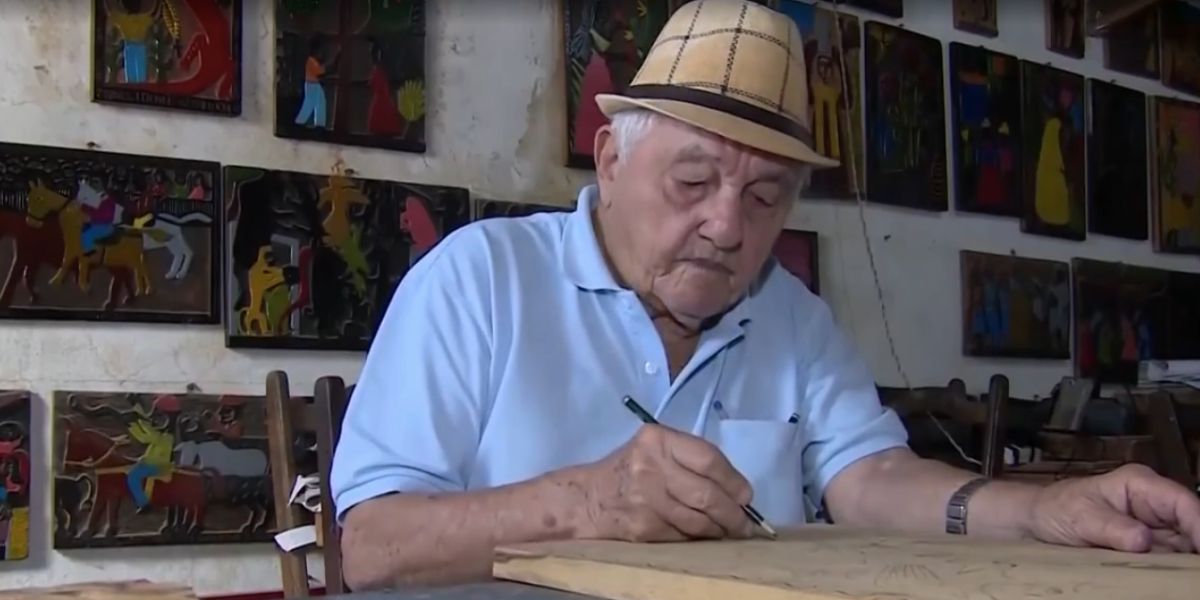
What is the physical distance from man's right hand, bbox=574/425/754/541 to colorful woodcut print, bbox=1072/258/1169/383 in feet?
8.57

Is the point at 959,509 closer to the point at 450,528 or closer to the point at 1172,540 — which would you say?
the point at 1172,540

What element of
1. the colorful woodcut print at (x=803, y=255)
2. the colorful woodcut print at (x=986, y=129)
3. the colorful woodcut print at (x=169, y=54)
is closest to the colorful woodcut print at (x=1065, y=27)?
the colorful woodcut print at (x=986, y=129)

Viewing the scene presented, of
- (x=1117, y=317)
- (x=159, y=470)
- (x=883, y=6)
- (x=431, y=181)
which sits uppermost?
(x=883, y=6)

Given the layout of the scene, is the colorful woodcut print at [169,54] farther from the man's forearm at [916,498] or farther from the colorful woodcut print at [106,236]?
the man's forearm at [916,498]

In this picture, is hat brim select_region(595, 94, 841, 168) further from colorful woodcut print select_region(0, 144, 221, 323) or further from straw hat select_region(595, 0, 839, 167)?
colorful woodcut print select_region(0, 144, 221, 323)

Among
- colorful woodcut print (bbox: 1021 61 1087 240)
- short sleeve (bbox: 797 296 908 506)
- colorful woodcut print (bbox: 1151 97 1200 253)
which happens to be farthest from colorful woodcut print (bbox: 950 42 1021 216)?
short sleeve (bbox: 797 296 908 506)

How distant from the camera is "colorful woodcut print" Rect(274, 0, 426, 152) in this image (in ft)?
7.22

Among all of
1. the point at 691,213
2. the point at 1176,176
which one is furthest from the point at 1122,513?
the point at 1176,176

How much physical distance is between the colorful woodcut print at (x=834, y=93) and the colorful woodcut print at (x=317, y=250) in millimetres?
917

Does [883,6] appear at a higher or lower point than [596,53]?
higher

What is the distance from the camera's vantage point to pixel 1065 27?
3385 millimetres

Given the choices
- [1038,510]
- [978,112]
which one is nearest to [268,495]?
[1038,510]

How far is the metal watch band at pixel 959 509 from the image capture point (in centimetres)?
116

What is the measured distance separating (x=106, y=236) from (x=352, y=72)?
1.64ft
